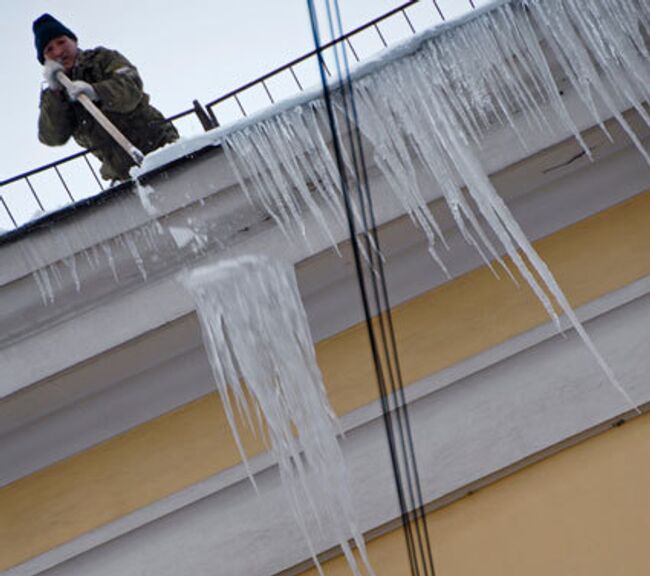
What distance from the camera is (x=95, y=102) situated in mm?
4016

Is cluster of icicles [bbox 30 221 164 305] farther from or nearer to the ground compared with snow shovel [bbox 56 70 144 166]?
nearer to the ground

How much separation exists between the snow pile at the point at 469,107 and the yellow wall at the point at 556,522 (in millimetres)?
227

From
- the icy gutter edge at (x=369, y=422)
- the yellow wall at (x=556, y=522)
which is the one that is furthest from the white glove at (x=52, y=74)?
the yellow wall at (x=556, y=522)

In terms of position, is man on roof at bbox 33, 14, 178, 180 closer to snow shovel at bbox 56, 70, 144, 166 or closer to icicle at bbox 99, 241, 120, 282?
snow shovel at bbox 56, 70, 144, 166

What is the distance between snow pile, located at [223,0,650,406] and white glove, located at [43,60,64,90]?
130 centimetres

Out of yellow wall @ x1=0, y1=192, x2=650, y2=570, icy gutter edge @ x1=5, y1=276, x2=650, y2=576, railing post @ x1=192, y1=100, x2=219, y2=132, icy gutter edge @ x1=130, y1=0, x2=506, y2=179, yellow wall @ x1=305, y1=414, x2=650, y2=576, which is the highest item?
railing post @ x1=192, y1=100, x2=219, y2=132

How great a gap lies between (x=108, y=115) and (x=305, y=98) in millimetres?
1237

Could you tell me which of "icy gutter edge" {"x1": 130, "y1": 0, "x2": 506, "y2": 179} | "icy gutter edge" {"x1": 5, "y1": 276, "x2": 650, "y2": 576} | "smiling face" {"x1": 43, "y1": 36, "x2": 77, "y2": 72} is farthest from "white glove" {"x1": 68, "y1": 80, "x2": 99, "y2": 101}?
"icy gutter edge" {"x1": 5, "y1": 276, "x2": 650, "y2": 576}

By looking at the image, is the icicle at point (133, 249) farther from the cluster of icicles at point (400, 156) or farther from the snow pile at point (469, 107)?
the snow pile at point (469, 107)

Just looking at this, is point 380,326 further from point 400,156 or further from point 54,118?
point 54,118

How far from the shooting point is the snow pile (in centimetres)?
Result: 309

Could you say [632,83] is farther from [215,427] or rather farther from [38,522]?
[38,522]

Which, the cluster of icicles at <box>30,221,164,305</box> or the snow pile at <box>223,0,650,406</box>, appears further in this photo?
the snow pile at <box>223,0,650,406</box>

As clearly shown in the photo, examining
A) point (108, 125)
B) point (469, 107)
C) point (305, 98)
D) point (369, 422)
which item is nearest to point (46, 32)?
point (108, 125)
